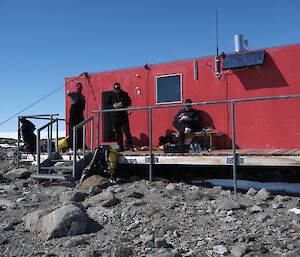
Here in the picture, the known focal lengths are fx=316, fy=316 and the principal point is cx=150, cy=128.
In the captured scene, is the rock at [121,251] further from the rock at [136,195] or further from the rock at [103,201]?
the rock at [136,195]

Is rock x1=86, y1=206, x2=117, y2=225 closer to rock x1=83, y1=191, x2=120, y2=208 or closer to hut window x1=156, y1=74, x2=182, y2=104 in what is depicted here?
rock x1=83, y1=191, x2=120, y2=208

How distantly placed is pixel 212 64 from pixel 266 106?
182cm

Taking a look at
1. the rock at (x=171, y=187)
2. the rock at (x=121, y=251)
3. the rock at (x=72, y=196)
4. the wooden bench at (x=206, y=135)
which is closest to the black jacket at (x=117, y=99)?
the wooden bench at (x=206, y=135)

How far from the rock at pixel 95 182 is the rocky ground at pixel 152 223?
126 mm

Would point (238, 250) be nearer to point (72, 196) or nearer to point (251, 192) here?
point (251, 192)

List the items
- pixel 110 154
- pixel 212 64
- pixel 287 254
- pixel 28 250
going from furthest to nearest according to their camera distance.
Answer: pixel 212 64, pixel 110 154, pixel 28 250, pixel 287 254

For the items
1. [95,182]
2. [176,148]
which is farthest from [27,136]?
[176,148]

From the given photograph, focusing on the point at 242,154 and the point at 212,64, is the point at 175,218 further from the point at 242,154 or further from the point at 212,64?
the point at 212,64

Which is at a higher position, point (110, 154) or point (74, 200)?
point (110, 154)

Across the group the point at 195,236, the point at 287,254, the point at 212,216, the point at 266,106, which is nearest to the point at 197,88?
the point at 266,106

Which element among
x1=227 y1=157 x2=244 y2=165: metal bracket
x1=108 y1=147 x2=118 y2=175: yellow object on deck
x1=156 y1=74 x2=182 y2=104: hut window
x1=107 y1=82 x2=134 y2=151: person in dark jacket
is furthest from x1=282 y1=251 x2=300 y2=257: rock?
x1=156 y1=74 x2=182 y2=104: hut window

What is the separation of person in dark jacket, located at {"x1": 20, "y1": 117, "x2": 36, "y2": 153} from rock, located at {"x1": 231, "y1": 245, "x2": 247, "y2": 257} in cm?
800

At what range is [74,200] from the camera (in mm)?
6035

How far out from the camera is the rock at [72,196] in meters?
6.02
